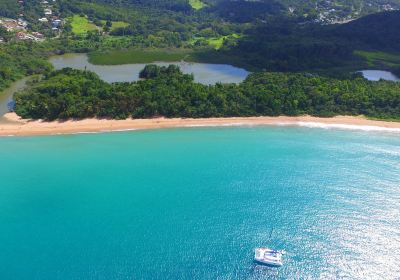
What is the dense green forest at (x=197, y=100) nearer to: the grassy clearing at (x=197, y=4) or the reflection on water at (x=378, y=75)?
the reflection on water at (x=378, y=75)

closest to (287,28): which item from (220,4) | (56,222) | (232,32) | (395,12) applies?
(232,32)

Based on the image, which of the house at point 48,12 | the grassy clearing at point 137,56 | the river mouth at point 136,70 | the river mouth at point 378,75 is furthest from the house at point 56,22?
the river mouth at point 378,75

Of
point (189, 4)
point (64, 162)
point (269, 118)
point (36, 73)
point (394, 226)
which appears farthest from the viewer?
point (189, 4)

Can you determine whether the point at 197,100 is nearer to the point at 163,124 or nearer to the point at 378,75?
the point at 163,124

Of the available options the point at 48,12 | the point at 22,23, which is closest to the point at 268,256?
the point at 22,23

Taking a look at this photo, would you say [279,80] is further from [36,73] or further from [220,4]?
[220,4]

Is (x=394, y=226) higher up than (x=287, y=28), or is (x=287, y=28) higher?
(x=287, y=28)

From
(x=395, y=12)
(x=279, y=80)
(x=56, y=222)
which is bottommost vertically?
(x=56, y=222)
